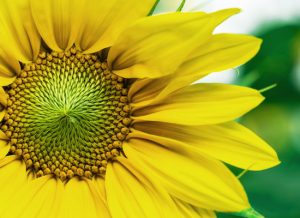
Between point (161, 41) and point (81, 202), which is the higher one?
point (161, 41)

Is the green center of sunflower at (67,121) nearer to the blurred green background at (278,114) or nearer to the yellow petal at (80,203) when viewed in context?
the yellow petal at (80,203)

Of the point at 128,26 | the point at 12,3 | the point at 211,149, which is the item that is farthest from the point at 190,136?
the point at 12,3

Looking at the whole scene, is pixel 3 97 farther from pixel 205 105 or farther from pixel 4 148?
pixel 205 105

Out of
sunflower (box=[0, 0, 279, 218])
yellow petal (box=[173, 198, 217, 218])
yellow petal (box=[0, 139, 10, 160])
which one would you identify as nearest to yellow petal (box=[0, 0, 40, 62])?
sunflower (box=[0, 0, 279, 218])

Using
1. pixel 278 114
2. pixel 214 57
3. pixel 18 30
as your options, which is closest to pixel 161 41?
pixel 214 57

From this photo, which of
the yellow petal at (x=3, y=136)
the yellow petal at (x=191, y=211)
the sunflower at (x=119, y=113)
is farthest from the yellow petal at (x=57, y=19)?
the yellow petal at (x=191, y=211)

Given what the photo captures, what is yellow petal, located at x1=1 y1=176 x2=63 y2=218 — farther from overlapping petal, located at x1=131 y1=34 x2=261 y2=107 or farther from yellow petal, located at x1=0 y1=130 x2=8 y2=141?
overlapping petal, located at x1=131 y1=34 x2=261 y2=107
